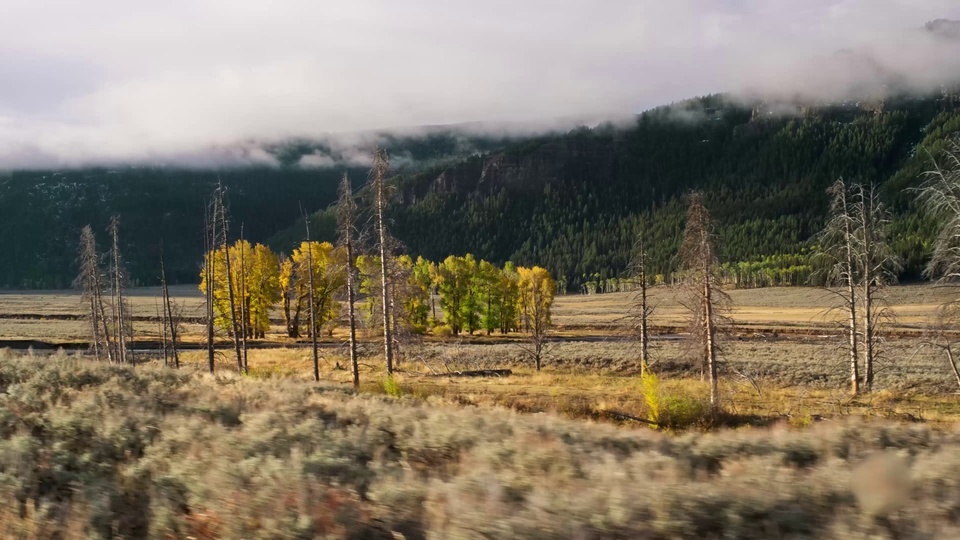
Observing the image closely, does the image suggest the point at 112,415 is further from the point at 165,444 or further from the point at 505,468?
the point at 505,468

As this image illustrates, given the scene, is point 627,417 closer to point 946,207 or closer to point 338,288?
point 946,207

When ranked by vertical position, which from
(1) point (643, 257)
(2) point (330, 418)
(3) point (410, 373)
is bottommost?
(3) point (410, 373)

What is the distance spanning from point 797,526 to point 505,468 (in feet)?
11.4

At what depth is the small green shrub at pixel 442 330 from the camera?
72812 millimetres

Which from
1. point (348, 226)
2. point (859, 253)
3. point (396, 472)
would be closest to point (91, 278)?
point (348, 226)

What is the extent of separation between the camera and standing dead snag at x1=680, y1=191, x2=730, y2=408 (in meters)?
29.5

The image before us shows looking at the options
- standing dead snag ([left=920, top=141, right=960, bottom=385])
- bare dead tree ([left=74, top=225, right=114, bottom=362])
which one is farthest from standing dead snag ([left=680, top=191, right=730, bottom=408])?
bare dead tree ([left=74, top=225, right=114, bottom=362])

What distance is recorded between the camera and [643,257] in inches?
1692

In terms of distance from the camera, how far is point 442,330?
7306 cm

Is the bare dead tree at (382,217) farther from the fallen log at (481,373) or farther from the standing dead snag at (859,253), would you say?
the standing dead snag at (859,253)

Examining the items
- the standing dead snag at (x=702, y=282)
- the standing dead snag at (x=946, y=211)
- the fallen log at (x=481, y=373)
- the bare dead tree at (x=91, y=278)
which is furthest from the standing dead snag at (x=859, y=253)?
the bare dead tree at (x=91, y=278)

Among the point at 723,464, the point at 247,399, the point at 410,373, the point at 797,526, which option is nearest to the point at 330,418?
the point at 247,399

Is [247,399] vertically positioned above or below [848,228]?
below

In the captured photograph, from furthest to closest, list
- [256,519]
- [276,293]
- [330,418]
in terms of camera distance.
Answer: [276,293], [330,418], [256,519]
